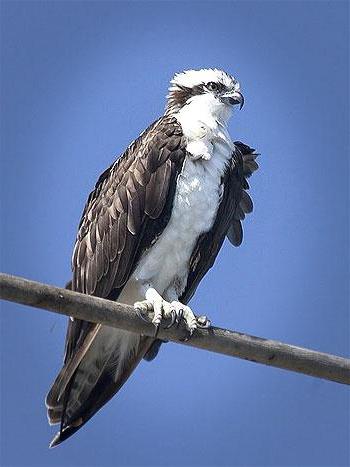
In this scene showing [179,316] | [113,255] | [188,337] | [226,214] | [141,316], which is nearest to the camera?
[141,316]

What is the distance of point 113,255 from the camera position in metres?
7.55

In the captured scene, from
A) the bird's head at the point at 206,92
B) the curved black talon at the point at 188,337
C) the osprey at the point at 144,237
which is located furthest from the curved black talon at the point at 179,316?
the bird's head at the point at 206,92

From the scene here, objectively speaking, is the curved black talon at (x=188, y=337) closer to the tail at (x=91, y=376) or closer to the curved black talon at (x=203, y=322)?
the curved black talon at (x=203, y=322)

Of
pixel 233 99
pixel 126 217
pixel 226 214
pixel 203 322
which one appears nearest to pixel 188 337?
pixel 203 322

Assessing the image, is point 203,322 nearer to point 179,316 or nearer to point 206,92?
point 179,316

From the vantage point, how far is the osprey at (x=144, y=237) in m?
7.36

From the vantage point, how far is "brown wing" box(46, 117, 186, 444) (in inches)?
286

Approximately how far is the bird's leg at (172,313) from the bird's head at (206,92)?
6.34ft

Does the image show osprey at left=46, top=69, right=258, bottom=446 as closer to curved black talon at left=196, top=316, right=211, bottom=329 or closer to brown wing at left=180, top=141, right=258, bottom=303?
brown wing at left=180, top=141, right=258, bottom=303

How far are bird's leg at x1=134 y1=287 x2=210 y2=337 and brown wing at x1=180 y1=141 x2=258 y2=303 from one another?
2.71 feet

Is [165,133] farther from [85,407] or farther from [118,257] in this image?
[85,407]

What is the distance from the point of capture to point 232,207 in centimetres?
805

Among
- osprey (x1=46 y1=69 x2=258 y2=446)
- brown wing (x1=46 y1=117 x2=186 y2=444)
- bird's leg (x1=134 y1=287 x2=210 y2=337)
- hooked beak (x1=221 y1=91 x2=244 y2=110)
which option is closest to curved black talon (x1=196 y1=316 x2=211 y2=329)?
bird's leg (x1=134 y1=287 x2=210 y2=337)

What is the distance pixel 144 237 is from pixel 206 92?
155cm
